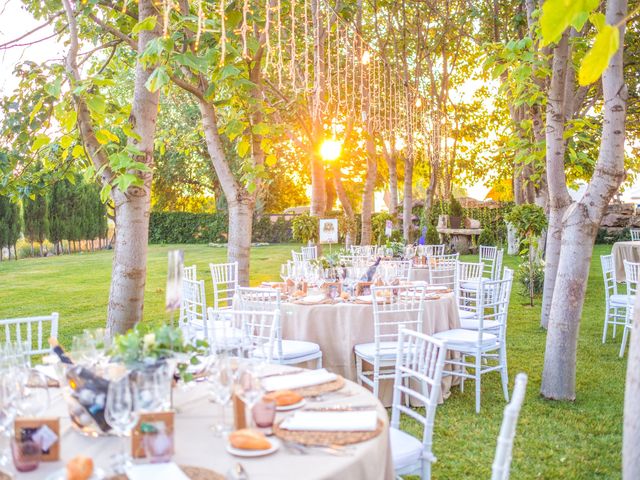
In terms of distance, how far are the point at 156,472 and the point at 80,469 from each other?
0.71 ft

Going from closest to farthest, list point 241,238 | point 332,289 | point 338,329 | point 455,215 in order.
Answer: point 338,329 → point 332,289 → point 241,238 → point 455,215

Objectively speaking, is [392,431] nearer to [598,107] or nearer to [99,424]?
[99,424]

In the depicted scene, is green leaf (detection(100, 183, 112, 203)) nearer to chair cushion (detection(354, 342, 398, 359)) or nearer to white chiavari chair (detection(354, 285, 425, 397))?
white chiavari chair (detection(354, 285, 425, 397))

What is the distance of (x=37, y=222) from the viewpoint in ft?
73.7

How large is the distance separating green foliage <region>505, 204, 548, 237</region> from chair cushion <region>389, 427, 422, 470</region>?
26.0 ft

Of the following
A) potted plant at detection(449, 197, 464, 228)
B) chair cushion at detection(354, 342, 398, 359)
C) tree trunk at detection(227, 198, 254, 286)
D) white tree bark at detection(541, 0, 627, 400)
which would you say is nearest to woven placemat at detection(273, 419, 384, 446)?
chair cushion at detection(354, 342, 398, 359)

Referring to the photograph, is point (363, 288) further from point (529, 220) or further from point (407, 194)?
point (407, 194)

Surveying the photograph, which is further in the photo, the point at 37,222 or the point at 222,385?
the point at 37,222

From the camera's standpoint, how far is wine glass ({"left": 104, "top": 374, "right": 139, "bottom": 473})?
6.20 ft

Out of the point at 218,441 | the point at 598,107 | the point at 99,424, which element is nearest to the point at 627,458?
the point at 218,441

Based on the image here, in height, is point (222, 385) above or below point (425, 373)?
above

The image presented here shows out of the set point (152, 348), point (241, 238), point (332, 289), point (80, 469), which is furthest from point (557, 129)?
point (80, 469)

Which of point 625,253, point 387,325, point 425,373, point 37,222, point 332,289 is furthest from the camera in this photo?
point 37,222

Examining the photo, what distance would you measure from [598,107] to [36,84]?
571 inches
